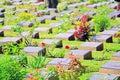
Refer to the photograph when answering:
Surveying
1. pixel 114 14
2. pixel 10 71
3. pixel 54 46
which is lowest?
pixel 54 46

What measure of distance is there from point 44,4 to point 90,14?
3330 millimetres

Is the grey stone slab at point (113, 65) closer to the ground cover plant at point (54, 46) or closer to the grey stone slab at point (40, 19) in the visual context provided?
the ground cover plant at point (54, 46)

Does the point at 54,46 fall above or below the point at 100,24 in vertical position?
below

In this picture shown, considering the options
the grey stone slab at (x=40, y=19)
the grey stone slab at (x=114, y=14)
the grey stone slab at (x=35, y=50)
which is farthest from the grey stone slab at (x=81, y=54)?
the grey stone slab at (x=40, y=19)

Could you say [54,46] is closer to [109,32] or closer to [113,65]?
[109,32]

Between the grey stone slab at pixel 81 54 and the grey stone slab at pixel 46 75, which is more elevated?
the grey stone slab at pixel 46 75

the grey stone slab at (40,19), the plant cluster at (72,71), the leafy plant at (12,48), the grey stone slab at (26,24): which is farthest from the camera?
the grey stone slab at (40,19)

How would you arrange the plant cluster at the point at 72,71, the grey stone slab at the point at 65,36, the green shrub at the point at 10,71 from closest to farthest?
the green shrub at the point at 10,71 < the plant cluster at the point at 72,71 < the grey stone slab at the point at 65,36

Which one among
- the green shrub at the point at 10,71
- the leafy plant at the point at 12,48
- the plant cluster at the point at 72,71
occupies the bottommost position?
the plant cluster at the point at 72,71

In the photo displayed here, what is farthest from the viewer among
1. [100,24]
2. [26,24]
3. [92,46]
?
[26,24]

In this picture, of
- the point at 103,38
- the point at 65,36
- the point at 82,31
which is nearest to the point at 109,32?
the point at 103,38

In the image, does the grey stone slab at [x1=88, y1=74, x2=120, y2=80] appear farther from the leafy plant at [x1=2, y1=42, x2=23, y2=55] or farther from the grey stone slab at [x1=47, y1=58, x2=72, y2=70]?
the leafy plant at [x1=2, y1=42, x2=23, y2=55]

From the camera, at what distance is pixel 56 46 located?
8594mm


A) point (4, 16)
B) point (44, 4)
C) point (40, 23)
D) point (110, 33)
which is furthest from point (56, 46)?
point (44, 4)
